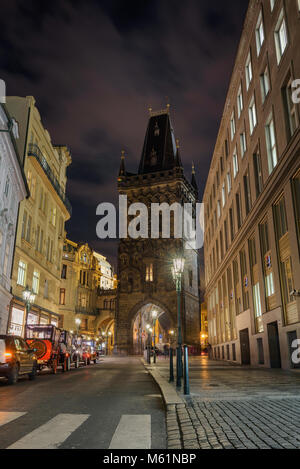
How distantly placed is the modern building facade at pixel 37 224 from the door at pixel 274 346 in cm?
1696

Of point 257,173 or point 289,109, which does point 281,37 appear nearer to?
point 289,109

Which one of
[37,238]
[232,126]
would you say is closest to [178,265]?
[232,126]

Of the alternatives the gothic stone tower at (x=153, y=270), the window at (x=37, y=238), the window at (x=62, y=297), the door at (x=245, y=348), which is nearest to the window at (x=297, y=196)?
the door at (x=245, y=348)

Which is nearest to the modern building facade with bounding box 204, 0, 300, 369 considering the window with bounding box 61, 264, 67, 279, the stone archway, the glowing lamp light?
the glowing lamp light

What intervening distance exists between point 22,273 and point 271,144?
20.5 m

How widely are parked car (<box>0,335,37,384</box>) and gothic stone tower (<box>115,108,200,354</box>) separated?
144ft

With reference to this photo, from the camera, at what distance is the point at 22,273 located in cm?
3081

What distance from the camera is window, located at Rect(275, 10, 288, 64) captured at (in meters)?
20.3

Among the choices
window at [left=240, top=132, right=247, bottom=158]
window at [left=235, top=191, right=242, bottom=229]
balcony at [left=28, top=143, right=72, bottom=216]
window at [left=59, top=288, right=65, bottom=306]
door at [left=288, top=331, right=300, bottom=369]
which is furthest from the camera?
window at [left=59, top=288, right=65, bottom=306]

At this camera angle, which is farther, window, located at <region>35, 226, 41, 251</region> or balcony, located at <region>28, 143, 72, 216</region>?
window, located at <region>35, 226, 41, 251</region>

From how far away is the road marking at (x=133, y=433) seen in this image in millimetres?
5168

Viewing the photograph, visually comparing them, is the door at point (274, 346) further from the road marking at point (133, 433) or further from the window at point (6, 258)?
the window at point (6, 258)

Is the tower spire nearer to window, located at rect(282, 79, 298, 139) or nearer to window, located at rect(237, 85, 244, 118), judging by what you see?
window, located at rect(237, 85, 244, 118)
